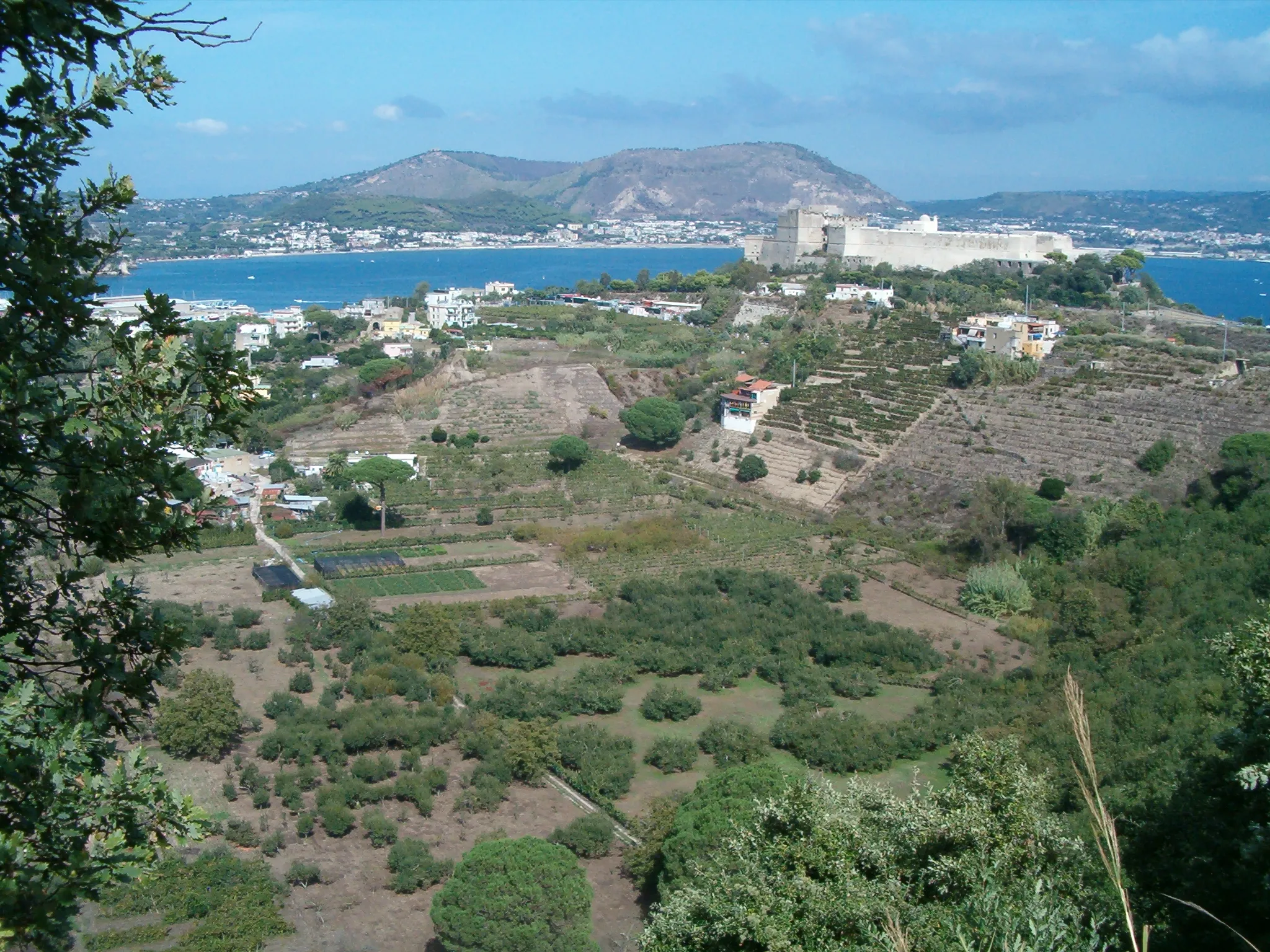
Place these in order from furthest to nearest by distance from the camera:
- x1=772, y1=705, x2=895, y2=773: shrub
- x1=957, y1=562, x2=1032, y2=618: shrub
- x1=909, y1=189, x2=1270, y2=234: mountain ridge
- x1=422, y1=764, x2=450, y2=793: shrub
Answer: x1=909, y1=189, x2=1270, y2=234: mountain ridge → x1=957, y1=562, x2=1032, y2=618: shrub → x1=772, y1=705, x2=895, y2=773: shrub → x1=422, y1=764, x2=450, y2=793: shrub

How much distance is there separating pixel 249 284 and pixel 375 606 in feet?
181

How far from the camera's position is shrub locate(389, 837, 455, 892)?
9.12 metres

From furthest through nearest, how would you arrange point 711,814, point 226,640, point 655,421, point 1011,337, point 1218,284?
1. point 1218,284
2. point 1011,337
3. point 655,421
4. point 226,640
5. point 711,814

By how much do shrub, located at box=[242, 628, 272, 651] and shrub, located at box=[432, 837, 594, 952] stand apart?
6793 mm

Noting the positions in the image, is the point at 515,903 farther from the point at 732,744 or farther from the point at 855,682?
the point at 855,682

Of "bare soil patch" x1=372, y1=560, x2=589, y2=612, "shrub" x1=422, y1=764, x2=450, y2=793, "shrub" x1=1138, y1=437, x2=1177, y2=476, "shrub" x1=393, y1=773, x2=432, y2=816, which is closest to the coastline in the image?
"bare soil patch" x1=372, y1=560, x2=589, y2=612

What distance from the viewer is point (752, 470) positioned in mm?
22578

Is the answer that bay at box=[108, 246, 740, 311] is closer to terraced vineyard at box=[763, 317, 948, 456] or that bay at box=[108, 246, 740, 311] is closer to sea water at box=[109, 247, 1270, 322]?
sea water at box=[109, 247, 1270, 322]

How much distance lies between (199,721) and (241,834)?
2001mm

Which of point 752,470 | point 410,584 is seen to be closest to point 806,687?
point 410,584

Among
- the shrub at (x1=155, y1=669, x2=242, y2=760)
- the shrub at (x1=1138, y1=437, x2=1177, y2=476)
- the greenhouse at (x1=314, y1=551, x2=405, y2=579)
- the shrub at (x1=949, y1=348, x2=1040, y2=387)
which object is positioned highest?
the shrub at (x1=949, y1=348, x2=1040, y2=387)

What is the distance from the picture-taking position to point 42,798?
205 centimetres

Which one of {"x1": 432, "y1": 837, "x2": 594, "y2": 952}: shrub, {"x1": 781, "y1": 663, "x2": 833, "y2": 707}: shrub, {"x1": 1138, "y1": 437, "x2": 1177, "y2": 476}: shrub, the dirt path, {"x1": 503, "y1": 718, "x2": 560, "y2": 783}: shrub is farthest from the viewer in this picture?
{"x1": 1138, "y1": 437, "x2": 1177, "y2": 476}: shrub

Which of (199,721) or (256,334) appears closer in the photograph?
(199,721)
